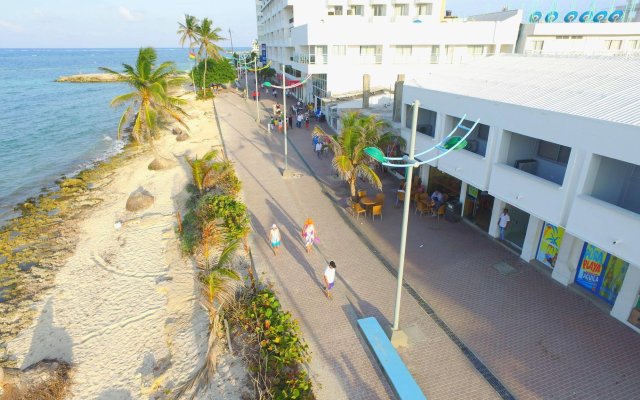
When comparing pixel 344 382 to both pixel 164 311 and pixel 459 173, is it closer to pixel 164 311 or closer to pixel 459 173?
pixel 164 311

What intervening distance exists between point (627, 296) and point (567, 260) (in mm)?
1828

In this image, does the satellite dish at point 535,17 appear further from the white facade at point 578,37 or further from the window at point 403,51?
the window at point 403,51

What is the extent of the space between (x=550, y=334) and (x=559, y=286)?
2540 millimetres

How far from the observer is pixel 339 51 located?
36.1 m

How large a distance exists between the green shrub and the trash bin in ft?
28.4

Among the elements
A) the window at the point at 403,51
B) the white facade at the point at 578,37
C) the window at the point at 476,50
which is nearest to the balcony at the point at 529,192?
the window at the point at 403,51

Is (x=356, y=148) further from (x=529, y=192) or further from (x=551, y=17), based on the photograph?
(x=551, y=17)

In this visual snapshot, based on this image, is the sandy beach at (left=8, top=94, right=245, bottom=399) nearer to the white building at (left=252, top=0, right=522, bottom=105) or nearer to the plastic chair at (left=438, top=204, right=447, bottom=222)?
the plastic chair at (left=438, top=204, right=447, bottom=222)

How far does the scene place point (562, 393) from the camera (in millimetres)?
8305

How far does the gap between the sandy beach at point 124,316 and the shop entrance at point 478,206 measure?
450 inches

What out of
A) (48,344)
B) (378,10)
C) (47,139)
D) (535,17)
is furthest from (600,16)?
(47,139)

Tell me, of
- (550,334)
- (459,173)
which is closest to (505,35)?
(459,173)

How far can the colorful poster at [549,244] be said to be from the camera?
472 inches

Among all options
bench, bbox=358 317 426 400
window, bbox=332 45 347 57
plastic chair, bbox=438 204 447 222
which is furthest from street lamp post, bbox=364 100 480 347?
window, bbox=332 45 347 57
